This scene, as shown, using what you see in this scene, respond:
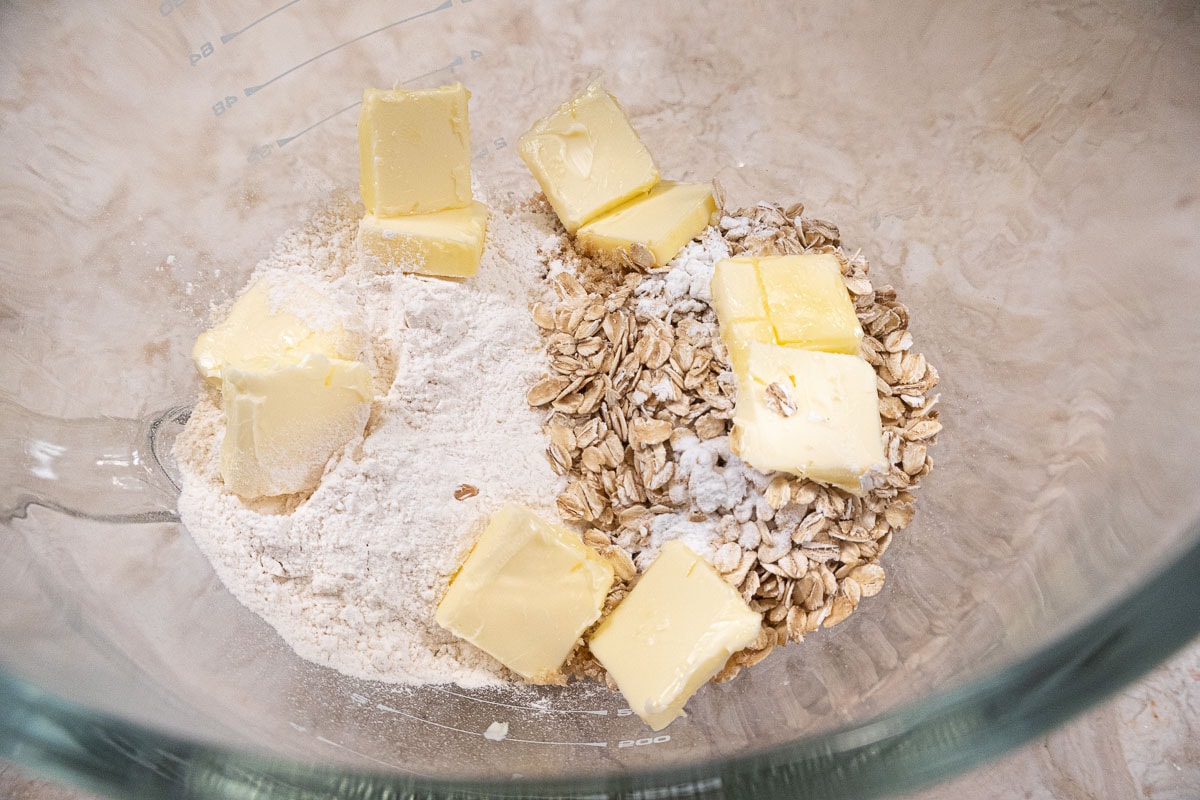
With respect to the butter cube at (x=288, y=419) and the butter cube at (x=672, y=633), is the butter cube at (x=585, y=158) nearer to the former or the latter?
the butter cube at (x=288, y=419)

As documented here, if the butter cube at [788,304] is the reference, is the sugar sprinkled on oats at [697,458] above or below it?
below

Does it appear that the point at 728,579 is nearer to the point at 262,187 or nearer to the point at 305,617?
the point at 305,617

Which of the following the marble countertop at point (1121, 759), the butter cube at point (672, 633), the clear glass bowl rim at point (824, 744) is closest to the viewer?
the clear glass bowl rim at point (824, 744)

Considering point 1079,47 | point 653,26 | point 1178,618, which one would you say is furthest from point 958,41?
point 1178,618

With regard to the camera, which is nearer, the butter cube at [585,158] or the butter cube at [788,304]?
the butter cube at [788,304]

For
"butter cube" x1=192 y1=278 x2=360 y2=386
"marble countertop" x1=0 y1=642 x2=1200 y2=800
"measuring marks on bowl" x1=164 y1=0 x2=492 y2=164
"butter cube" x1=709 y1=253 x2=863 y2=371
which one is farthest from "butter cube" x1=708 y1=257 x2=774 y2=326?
"marble countertop" x1=0 y1=642 x2=1200 y2=800

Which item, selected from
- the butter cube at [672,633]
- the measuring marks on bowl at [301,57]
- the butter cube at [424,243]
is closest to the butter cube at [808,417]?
the butter cube at [672,633]

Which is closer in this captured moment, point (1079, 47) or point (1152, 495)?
point (1152, 495)
